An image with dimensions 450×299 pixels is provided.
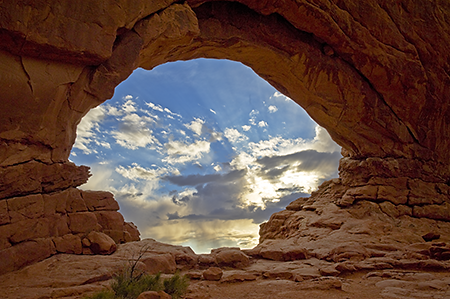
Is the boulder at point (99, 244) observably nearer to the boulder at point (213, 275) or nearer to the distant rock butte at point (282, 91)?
the distant rock butte at point (282, 91)

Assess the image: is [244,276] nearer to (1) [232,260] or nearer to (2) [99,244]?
(1) [232,260]

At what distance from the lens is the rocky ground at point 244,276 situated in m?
6.44

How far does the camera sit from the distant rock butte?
25.9 feet

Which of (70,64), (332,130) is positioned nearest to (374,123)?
(332,130)

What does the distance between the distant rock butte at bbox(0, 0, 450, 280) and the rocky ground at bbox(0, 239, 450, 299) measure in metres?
0.58

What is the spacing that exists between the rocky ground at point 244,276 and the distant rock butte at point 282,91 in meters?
0.58

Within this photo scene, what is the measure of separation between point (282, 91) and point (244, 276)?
11.9 meters

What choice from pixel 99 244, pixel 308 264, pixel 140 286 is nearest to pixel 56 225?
→ pixel 99 244

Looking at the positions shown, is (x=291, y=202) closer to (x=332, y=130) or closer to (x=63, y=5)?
(x=332, y=130)

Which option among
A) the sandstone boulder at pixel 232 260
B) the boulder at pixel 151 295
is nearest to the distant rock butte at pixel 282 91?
the sandstone boulder at pixel 232 260

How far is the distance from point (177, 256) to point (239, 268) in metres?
2.40

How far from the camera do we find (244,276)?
8.27 metres

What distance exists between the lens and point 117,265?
7.71m

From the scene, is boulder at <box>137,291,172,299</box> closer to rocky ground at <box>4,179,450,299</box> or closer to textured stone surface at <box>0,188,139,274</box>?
rocky ground at <box>4,179,450,299</box>
